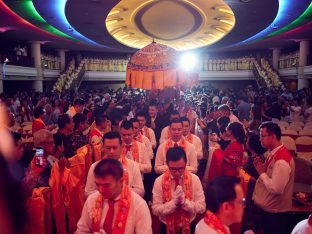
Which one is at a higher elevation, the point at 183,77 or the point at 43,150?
the point at 183,77

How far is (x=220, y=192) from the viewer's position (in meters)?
2.39

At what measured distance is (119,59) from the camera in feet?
91.8

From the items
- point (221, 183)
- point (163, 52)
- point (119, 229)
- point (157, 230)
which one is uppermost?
point (163, 52)

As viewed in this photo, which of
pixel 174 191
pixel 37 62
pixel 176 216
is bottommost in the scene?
pixel 176 216

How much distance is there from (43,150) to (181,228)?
1.68m

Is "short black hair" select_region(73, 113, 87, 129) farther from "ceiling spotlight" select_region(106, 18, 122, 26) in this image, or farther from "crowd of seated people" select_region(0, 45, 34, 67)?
"crowd of seated people" select_region(0, 45, 34, 67)

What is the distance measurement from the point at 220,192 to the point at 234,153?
1972mm

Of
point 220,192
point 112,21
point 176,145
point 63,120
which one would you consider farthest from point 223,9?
point 220,192

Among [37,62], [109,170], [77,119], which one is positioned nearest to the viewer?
[109,170]

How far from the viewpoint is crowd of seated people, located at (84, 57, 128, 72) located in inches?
1050

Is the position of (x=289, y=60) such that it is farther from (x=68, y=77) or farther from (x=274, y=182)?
(x=274, y=182)

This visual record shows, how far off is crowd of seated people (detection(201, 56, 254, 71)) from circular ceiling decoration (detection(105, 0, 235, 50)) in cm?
588

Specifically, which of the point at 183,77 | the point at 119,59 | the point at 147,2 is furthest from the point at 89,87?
the point at 183,77

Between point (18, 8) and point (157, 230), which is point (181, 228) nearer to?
point (157, 230)
